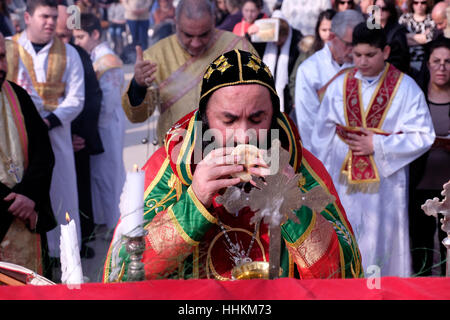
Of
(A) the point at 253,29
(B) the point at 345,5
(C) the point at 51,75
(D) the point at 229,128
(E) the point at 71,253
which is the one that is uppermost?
(B) the point at 345,5

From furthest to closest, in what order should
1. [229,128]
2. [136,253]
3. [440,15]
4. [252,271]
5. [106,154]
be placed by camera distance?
[106,154] → [440,15] → [229,128] → [252,271] → [136,253]

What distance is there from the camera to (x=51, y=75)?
5445 millimetres

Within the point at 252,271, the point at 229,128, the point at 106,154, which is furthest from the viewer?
the point at 106,154

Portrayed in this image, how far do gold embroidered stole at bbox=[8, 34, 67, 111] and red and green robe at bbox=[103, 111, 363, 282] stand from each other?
296 cm

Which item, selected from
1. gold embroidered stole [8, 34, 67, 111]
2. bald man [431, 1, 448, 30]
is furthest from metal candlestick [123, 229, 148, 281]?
bald man [431, 1, 448, 30]

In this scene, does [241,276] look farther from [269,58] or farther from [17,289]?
[269,58]

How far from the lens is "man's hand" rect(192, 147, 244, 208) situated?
6.72 ft

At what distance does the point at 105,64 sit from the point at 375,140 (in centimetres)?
293

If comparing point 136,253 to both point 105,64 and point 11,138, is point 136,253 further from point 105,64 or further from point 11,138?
point 105,64

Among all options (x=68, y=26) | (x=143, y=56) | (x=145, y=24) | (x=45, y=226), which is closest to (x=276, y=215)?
(x=45, y=226)

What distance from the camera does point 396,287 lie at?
6.18 feet

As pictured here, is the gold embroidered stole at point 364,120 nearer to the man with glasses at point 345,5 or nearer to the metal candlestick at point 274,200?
the man with glasses at point 345,5

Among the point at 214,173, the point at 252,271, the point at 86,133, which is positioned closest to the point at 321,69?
the point at 86,133

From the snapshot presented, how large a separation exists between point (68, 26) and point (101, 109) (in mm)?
876
